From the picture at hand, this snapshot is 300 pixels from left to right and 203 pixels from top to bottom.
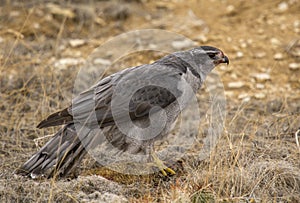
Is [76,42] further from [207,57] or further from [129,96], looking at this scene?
[129,96]

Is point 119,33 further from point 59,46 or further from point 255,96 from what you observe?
point 255,96

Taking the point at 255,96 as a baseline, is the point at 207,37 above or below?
above

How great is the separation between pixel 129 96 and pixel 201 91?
101 inches

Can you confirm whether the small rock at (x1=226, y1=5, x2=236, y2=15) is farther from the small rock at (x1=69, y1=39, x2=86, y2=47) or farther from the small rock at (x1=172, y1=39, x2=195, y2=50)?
the small rock at (x1=69, y1=39, x2=86, y2=47)

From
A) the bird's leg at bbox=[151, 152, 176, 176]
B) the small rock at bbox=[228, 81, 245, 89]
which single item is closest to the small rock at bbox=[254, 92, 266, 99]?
the small rock at bbox=[228, 81, 245, 89]

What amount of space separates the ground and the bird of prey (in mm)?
203

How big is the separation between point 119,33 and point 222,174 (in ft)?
16.1

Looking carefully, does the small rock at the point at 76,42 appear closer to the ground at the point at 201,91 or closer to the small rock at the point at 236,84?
the ground at the point at 201,91

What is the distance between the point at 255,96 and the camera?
23.1 feet

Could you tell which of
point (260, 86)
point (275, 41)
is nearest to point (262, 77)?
point (260, 86)

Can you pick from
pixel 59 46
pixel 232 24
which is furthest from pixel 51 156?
pixel 232 24

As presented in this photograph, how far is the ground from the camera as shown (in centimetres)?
446

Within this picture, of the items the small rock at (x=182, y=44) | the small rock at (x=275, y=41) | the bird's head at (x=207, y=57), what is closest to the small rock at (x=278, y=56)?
the small rock at (x=275, y=41)

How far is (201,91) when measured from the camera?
24.2 ft
